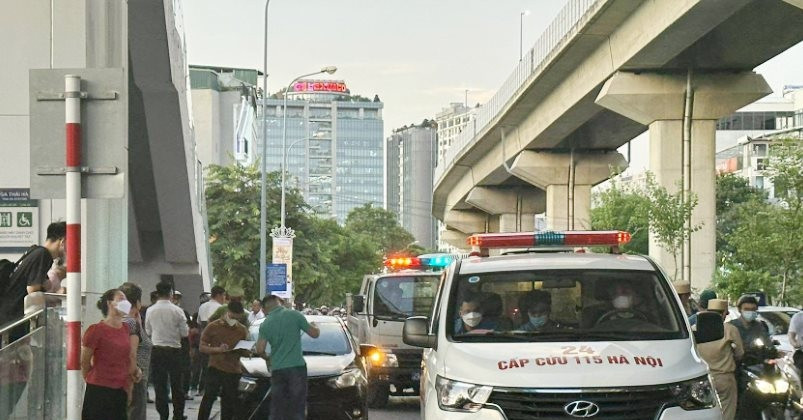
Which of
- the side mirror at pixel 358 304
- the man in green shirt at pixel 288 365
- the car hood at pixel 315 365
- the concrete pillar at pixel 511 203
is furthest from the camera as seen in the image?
the concrete pillar at pixel 511 203

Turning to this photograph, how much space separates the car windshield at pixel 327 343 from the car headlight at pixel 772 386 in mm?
4821

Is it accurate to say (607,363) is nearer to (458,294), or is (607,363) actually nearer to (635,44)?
(458,294)

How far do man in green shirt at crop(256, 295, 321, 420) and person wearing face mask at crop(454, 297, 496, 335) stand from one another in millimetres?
4548

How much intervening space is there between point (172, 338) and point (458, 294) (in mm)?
7633

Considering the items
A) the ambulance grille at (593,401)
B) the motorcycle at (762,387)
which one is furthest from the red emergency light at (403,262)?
the ambulance grille at (593,401)

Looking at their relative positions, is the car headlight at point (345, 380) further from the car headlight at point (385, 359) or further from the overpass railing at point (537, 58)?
the overpass railing at point (537, 58)

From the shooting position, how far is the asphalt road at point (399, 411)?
19.8 metres

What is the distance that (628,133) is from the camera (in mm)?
50562

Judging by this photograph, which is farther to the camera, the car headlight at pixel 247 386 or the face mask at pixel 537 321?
the car headlight at pixel 247 386

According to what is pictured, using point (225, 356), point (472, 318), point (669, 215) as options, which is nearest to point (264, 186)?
point (669, 215)

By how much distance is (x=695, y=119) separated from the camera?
121 ft

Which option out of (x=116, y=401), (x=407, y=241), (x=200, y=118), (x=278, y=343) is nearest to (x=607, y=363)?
(x=116, y=401)

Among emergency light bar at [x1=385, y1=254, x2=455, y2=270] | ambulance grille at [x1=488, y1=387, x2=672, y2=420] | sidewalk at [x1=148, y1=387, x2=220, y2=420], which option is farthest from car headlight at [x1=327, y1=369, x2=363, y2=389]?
ambulance grille at [x1=488, y1=387, x2=672, y2=420]

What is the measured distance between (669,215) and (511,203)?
36395 millimetres
